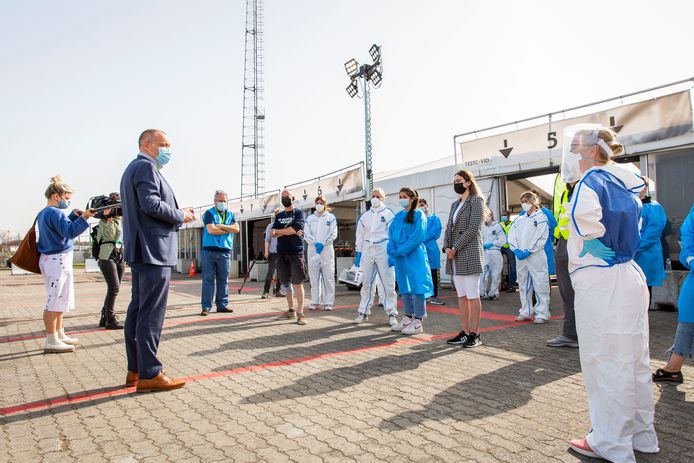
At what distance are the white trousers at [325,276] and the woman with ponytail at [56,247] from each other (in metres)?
4.19

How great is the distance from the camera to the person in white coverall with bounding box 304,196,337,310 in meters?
8.77

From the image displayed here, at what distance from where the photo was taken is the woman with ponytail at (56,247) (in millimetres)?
5305

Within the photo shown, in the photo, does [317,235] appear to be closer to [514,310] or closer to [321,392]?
[514,310]

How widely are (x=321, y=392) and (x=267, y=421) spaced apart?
703 millimetres

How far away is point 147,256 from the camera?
3875 millimetres

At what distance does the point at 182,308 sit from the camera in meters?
9.73

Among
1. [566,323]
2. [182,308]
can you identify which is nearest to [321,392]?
[566,323]

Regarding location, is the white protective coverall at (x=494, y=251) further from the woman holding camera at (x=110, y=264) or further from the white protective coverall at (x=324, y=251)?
the woman holding camera at (x=110, y=264)

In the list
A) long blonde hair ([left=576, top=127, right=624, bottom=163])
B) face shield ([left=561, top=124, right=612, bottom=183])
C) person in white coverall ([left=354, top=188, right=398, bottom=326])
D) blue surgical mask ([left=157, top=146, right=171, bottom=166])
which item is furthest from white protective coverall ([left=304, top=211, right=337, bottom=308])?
long blonde hair ([left=576, top=127, right=624, bottom=163])

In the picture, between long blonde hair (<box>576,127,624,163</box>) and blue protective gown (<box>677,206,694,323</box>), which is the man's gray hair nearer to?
long blonde hair (<box>576,127,624,163</box>)

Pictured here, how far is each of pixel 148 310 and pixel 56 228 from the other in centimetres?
218

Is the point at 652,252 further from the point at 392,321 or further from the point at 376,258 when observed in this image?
the point at 376,258

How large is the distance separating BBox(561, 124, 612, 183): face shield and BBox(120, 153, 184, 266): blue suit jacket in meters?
2.99

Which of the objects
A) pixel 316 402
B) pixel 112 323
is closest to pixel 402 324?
pixel 316 402
